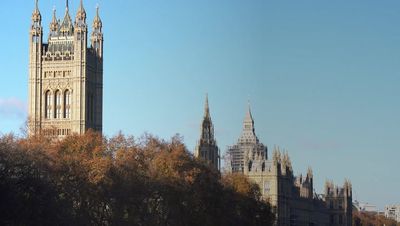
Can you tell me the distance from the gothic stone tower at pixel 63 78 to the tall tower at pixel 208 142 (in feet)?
98.0

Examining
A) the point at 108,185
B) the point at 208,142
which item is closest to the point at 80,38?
the point at 208,142

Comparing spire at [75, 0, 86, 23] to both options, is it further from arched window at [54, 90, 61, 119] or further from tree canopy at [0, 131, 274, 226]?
tree canopy at [0, 131, 274, 226]

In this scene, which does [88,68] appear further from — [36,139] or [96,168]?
[96,168]

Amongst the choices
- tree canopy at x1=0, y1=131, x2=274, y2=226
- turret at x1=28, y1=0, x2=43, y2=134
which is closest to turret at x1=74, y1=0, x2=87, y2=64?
turret at x1=28, y1=0, x2=43, y2=134

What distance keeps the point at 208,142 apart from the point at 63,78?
37853mm

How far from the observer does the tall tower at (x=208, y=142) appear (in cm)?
18350

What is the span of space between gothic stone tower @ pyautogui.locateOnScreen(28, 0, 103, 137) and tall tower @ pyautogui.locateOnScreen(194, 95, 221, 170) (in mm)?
29880

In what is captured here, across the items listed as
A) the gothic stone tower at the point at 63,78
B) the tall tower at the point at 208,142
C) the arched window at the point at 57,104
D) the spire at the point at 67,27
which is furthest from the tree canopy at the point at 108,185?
the tall tower at the point at 208,142

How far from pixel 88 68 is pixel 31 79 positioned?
7541mm

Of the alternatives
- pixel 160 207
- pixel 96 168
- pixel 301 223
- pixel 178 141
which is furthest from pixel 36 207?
pixel 301 223

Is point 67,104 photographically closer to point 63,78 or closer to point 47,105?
point 47,105

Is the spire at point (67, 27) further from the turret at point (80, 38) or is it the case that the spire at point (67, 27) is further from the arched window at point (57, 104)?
the arched window at point (57, 104)

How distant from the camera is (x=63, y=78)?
154250 millimetres

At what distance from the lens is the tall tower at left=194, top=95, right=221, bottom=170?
18350 centimetres
